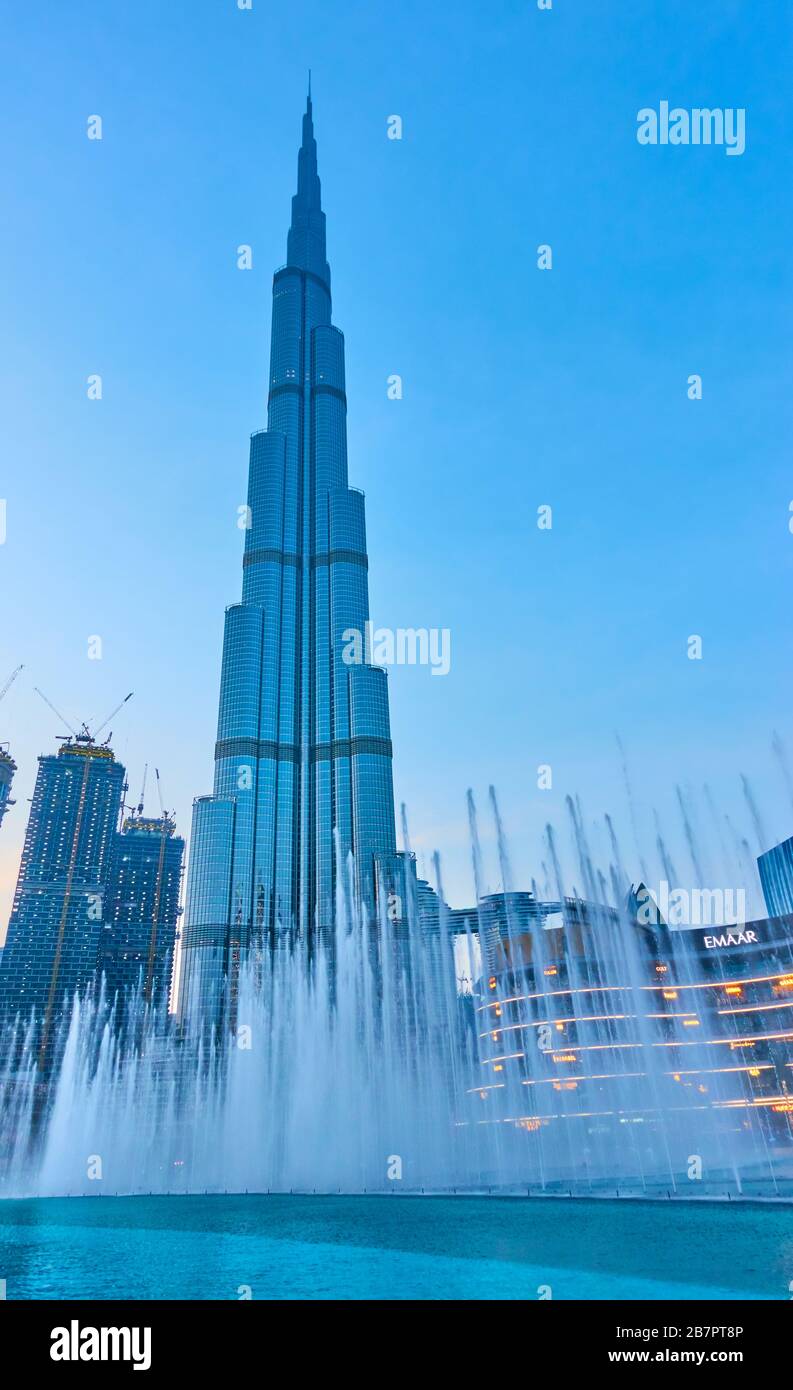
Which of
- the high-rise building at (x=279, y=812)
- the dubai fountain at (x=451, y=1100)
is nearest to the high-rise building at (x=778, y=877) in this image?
the dubai fountain at (x=451, y=1100)

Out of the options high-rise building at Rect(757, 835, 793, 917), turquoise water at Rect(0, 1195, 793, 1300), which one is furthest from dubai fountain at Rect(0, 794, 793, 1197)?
high-rise building at Rect(757, 835, 793, 917)

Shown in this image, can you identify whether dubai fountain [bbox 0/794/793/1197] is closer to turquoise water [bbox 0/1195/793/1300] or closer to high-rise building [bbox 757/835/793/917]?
turquoise water [bbox 0/1195/793/1300]

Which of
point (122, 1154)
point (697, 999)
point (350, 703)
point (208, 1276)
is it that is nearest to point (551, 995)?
point (697, 999)

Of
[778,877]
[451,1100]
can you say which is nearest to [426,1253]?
[451,1100]

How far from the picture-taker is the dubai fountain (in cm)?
5091

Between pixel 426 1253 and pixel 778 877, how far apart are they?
529ft

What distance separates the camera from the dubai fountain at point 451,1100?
50.9 m

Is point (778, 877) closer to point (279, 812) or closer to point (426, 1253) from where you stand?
point (279, 812)

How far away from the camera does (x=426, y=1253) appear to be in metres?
22.2

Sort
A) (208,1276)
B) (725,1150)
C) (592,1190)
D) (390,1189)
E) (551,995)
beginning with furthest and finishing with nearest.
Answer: (551,995) → (725,1150) → (390,1189) → (592,1190) → (208,1276)

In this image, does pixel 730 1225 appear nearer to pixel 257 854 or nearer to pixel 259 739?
pixel 257 854
